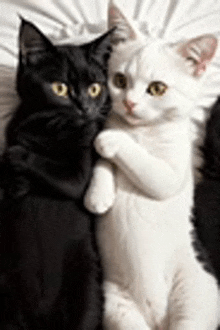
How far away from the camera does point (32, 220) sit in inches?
33.1

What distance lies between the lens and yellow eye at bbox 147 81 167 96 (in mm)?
862

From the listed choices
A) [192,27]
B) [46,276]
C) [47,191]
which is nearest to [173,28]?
[192,27]

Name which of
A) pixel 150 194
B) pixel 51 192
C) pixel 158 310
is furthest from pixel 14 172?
pixel 158 310

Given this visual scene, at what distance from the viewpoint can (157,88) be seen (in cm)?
87

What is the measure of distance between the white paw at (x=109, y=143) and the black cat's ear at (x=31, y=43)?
22 centimetres

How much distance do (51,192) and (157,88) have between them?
0.32m

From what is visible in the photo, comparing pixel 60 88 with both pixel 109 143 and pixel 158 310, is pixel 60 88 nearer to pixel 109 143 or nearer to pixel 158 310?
pixel 109 143

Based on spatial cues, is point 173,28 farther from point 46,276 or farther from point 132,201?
point 46,276

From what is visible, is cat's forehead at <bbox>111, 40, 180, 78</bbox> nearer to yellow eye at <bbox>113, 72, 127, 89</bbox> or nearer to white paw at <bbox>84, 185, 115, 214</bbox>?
yellow eye at <bbox>113, 72, 127, 89</bbox>

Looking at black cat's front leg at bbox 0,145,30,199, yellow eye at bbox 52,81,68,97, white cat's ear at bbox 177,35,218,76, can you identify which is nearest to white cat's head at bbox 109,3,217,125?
white cat's ear at bbox 177,35,218,76

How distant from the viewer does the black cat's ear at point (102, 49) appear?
888mm

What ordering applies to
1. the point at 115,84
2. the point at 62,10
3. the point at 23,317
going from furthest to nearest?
the point at 62,10
the point at 115,84
the point at 23,317

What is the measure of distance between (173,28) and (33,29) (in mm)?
431

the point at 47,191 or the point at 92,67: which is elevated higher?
the point at 92,67
